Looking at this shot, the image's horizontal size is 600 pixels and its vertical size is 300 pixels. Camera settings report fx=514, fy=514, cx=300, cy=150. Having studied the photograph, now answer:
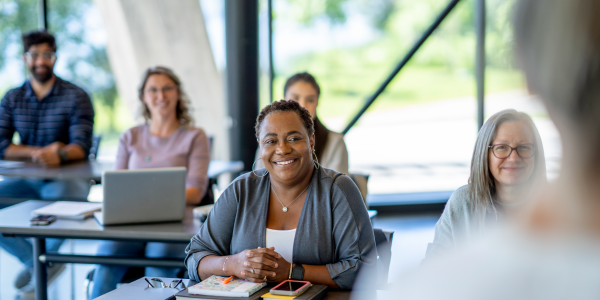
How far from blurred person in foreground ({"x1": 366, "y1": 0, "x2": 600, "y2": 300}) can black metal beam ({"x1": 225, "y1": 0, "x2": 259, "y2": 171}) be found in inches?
181

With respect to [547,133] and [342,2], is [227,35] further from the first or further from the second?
[547,133]

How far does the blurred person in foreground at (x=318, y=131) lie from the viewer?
324 cm

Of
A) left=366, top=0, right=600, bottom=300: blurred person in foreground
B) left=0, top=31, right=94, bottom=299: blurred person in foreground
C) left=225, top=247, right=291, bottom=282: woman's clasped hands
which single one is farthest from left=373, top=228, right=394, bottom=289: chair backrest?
left=0, top=31, right=94, bottom=299: blurred person in foreground

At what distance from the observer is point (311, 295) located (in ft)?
5.27

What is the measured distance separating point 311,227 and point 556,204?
1581mm

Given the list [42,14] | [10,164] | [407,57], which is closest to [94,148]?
[10,164]

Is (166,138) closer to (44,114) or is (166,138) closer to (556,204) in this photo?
(44,114)

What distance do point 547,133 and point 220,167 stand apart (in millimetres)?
3558

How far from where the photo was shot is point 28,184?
379cm

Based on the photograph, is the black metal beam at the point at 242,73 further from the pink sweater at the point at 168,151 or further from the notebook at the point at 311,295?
the notebook at the point at 311,295

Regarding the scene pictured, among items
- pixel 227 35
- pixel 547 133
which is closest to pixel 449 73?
pixel 227 35

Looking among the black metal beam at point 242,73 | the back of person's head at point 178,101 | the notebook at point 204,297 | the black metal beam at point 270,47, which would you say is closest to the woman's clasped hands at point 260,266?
the notebook at point 204,297

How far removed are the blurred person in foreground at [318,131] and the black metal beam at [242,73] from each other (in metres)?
1.59

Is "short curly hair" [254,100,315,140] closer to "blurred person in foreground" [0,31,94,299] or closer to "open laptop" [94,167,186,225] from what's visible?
"open laptop" [94,167,186,225]
